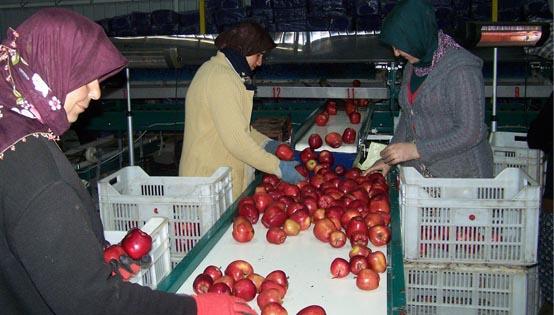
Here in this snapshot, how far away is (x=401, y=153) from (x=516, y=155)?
1.24 m

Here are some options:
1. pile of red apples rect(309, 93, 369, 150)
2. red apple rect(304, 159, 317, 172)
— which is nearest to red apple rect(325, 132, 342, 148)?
pile of red apples rect(309, 93, 369, 150)

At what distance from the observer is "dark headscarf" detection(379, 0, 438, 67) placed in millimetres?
2994

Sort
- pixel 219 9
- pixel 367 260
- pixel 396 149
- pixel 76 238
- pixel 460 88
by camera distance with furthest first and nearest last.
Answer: pixel 219 9, pixel 396 149, pixel 460 88, pixel 367 260, pixel 76 238

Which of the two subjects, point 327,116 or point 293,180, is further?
point 327,116

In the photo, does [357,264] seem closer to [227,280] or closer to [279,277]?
[279,277]

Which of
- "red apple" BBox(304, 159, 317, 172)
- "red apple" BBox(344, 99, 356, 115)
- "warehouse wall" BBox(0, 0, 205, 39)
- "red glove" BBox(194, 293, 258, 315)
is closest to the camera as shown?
"red glove" BBox(194, 293, 258, 315)

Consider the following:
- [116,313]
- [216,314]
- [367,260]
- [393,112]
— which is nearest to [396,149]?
[367,260]

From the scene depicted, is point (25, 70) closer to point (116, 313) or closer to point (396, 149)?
point (116, 313)

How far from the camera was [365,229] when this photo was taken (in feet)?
8.30

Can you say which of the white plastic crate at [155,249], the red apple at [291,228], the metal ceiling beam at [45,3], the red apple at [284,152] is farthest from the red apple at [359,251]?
the metal ceiling beam at [45,3]

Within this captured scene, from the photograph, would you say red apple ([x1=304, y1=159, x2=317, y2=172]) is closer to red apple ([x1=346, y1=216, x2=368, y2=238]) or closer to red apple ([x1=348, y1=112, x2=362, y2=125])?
red apple ([x1=346, y1=216, x2=368, y2=238])

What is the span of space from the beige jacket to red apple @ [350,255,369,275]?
45.4 inches

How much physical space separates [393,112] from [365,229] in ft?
10.3

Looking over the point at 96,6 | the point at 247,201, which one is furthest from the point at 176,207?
the point at 96,6
